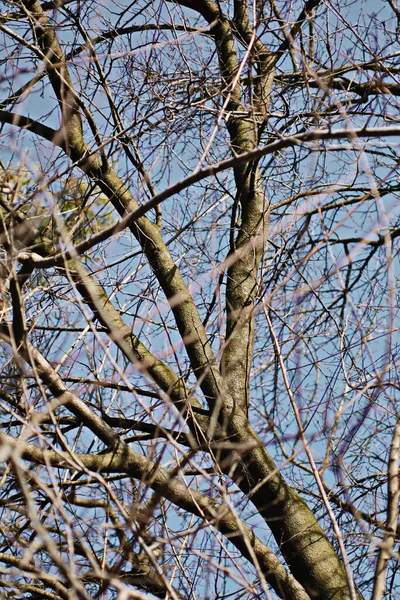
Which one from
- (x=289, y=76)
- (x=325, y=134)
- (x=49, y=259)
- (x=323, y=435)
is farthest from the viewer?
(x=289, y=76)

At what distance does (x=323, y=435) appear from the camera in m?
3.42

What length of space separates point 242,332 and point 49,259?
1.92 meters

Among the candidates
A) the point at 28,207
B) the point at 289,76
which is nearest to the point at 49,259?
the point at 28,207

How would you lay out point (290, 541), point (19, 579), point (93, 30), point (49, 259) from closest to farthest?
point (49, 259) → point (19, 579) → point (290, 541) → point (93, 30)

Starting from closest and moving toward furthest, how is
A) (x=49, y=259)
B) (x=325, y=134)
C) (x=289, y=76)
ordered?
(x=325, y=134) → (x=49, y=259) → (x=289, y=76)

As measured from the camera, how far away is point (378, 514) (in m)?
4.17

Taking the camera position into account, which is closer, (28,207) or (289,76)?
(28,207)

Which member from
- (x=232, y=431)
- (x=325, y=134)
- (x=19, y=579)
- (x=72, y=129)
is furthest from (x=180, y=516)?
(x=325, y=134)

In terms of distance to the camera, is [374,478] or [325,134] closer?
[325,134]

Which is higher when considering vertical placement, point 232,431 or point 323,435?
point 232,431

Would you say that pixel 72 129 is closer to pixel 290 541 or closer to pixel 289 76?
pixel 289 76

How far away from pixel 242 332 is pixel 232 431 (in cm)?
59

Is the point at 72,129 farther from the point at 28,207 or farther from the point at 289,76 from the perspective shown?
the point at 289,76

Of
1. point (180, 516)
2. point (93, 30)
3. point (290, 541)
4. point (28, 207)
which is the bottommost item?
point (290, 541)
